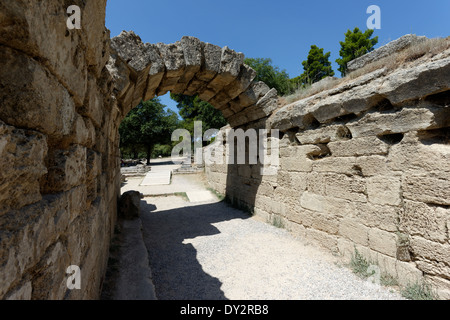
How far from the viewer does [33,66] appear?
2.83 ft

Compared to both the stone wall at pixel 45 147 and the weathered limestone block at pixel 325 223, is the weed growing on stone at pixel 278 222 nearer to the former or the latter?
the weathered limestone block at pixel 325 223

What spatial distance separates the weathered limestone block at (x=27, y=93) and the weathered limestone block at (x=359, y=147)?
11.1 feet

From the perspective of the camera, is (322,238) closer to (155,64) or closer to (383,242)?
(383,242)

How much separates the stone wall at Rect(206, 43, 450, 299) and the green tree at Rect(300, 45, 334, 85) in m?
22.4

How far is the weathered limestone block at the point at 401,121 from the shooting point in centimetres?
255

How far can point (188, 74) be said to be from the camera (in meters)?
Answer: 5.18

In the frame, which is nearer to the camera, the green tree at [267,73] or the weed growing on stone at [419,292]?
the weed growing on stone at [419,292]

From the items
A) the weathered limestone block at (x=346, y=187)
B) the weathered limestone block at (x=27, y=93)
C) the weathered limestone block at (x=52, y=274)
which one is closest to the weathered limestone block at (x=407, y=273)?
the weathered limestone block at (x=346, y=187)

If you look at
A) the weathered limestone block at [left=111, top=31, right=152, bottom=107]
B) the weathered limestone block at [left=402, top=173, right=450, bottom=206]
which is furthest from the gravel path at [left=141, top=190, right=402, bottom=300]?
the weathered limestone block at [left=111, top=31, right=152, bottom=107]

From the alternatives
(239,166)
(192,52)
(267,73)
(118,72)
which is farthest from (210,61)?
(267,73)

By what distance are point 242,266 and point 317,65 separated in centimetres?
2519

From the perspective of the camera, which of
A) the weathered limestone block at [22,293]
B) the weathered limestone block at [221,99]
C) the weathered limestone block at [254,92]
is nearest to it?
the weathered limestone block at [22,293]

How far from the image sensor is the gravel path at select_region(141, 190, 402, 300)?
109 inches
